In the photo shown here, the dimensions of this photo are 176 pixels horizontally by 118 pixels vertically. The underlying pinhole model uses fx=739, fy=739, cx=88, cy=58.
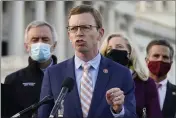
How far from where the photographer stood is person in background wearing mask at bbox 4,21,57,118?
8028 millimetres

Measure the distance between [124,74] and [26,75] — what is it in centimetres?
231

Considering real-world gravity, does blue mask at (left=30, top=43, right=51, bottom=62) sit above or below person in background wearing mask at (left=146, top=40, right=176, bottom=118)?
above

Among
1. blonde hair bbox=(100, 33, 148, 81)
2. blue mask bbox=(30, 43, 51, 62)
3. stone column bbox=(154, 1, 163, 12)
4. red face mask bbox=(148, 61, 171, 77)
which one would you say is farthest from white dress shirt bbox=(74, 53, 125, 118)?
stone column bbox=(154, 1, 163, 12)

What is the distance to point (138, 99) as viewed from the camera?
24.7 ft

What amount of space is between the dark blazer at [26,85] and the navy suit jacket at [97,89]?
1.15 meters

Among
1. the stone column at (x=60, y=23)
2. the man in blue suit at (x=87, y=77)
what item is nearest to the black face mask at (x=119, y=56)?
the man in blue suit at (x=87, y=77)

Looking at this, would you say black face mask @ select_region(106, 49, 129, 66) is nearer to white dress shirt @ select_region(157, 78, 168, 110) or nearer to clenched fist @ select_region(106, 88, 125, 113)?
white dress shirt @ select_region(157, 78, 168, 110)

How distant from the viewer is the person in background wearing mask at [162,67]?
8734mm

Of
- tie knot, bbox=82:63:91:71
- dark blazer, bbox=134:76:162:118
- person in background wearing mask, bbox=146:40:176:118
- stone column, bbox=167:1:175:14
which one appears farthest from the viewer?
stone column, bbox=167:1:175:14

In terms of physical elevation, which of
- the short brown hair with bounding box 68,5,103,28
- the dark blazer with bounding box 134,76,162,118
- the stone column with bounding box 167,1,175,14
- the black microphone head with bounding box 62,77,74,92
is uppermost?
the short brown hair with bounding box 68,5,103,28

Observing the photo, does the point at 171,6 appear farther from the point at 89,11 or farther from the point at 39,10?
the point at 89,11

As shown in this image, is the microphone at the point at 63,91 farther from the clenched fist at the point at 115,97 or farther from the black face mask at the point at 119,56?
the black face mask at the point at 119,56

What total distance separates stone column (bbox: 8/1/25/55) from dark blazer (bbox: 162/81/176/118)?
174ft

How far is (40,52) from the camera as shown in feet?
27.2
